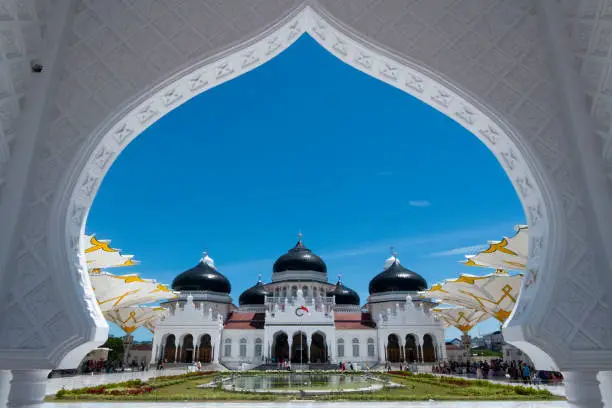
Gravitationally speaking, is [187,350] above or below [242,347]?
below

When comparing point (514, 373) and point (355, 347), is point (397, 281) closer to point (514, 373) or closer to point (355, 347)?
point (355, 347)

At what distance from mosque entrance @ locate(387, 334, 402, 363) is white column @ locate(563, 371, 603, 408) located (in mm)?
23733

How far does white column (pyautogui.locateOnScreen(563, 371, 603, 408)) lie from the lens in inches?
94.4

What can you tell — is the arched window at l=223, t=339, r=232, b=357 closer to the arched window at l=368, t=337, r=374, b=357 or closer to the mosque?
the mosque

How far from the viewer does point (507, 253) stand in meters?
12.1

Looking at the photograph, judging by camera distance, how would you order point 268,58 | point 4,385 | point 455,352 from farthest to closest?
point 455,352 < point 268,58 < point 4,385

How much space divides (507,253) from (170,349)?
68.1 feet

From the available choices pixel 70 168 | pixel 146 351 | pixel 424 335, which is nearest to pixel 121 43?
pixel 70 168

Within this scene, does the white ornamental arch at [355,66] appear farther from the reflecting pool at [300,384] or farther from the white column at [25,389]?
the reflecting pool at [300,384]

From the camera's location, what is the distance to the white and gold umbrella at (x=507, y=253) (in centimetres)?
1105

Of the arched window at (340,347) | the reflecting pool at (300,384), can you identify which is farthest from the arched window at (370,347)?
the reflecting pool at (300,384)

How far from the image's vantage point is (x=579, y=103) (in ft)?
9.51

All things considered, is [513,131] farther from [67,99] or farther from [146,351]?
[146,351]

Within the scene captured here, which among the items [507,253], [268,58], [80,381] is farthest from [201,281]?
[268,58]
